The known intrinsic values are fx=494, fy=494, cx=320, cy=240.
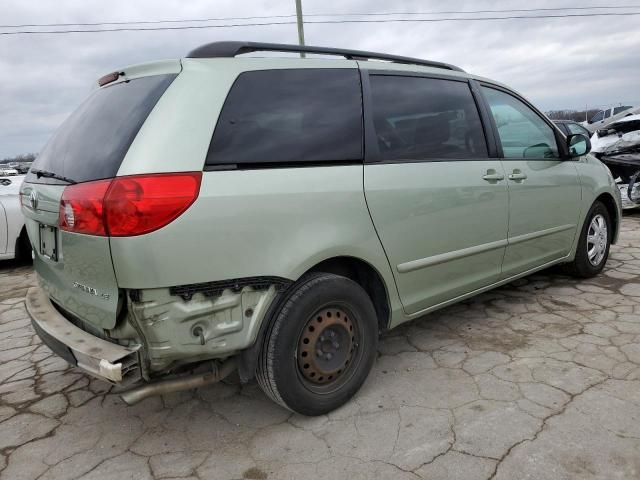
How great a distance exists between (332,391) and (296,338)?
421 millimetres

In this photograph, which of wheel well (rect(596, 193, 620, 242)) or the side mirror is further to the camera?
wheel well (rect(596, 193, 620, 242))

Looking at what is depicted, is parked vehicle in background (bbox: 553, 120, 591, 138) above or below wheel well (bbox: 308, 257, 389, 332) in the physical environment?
above

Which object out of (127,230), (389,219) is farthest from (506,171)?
(127,230)

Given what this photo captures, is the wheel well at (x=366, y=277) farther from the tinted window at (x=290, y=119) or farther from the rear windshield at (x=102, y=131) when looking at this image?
the rear windshield at (x=102, y=131)

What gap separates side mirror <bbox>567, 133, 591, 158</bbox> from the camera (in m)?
3.88

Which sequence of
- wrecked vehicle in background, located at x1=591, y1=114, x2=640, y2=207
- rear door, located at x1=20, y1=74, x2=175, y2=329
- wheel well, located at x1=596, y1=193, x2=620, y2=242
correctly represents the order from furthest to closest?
1. wrecked vehicle in background, located at x1=591, y1=114, x2=640, y2=207
2. wheel well, located at x1=596, y1=193, x2=620, y2=242
3. rear door, located at x1=20, y1=74, x2=175, y2=329

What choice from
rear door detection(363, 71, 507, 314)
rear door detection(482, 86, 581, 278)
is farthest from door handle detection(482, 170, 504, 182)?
rear door detection(482, 86, 581, 278)

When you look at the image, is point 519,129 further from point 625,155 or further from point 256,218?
point 625,155

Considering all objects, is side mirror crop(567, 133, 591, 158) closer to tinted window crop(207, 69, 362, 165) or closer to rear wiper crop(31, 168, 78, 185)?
tinted window crop(207, 69, 362, 165)

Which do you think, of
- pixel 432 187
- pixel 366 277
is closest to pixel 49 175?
pixel 366 277

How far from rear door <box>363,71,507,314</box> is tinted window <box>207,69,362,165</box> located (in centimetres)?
12

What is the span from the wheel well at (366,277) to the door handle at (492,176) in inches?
40.5

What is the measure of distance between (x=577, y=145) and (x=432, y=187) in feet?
6.13

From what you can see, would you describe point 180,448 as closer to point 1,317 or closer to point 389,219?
point 389,219
